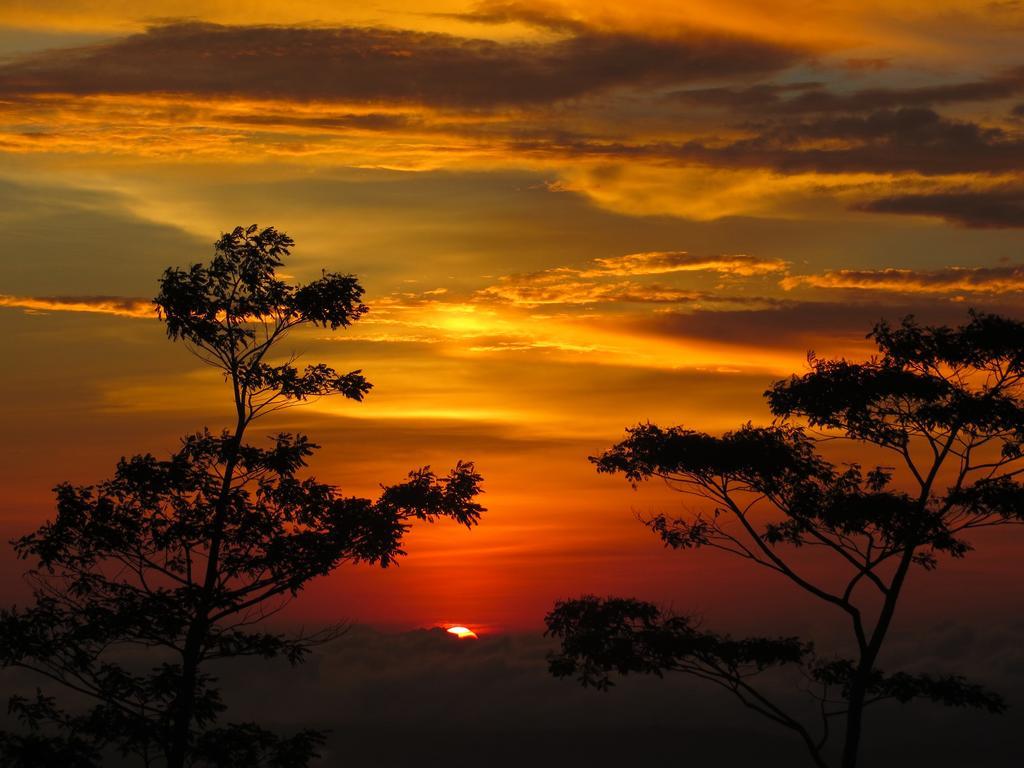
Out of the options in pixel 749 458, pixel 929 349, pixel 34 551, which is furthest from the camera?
pixel 749 458

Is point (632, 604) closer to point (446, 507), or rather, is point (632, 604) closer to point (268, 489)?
point (446, 507)

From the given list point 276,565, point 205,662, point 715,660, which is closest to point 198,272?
point 276,565

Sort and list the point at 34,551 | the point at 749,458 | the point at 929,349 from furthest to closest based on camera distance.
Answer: the point at 749,458
the point at 929,349
the point at 34,551

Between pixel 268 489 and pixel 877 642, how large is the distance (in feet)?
55.8

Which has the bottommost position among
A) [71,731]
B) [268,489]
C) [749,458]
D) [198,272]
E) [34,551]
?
[71,731]

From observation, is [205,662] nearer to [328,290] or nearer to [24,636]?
[24,636]

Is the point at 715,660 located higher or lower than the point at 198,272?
lower

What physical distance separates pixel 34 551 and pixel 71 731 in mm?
4331

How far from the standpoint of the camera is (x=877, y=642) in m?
32.8

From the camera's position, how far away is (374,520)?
2869 centimetres

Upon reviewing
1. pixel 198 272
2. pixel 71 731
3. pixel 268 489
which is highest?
pixel 198 272

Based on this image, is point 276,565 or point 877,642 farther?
point 877,642

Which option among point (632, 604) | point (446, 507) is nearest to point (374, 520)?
point (446, 507)

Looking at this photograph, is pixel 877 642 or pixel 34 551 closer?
pixel 34 551
